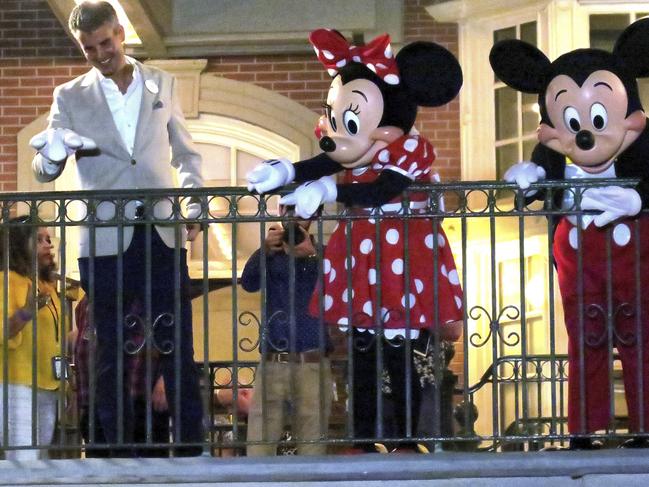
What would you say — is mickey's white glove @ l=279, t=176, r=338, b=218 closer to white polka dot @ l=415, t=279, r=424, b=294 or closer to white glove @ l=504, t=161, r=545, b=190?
white polka dot @ l=415, t=279, r=424, b=294

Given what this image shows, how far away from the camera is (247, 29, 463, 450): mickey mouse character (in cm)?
626

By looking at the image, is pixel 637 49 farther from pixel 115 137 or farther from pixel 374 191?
pixel 115 137

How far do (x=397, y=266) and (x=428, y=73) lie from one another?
35.0 inches

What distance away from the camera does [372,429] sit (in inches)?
250

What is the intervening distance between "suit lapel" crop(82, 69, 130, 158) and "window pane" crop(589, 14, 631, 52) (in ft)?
15.7

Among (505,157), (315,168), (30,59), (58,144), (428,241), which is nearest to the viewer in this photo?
(428,241)

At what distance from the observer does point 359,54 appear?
6.58 m

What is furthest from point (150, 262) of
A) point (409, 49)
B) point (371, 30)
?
point (371, 30)

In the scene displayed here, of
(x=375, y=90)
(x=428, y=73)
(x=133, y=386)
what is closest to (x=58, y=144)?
(x=133, y=386)

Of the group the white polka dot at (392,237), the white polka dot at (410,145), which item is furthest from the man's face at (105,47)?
the white polka dot at (392,237)

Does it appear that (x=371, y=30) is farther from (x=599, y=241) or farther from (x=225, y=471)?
(x=225, y=471)

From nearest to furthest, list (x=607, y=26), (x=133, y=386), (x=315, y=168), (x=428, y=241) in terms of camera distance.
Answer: (x=428, y=241) < (x=315, y=168) < (x=133, y=386) < (x=607, y=26)

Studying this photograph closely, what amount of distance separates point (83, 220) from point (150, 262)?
1.13ft

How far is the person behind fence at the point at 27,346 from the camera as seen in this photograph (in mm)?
6971
